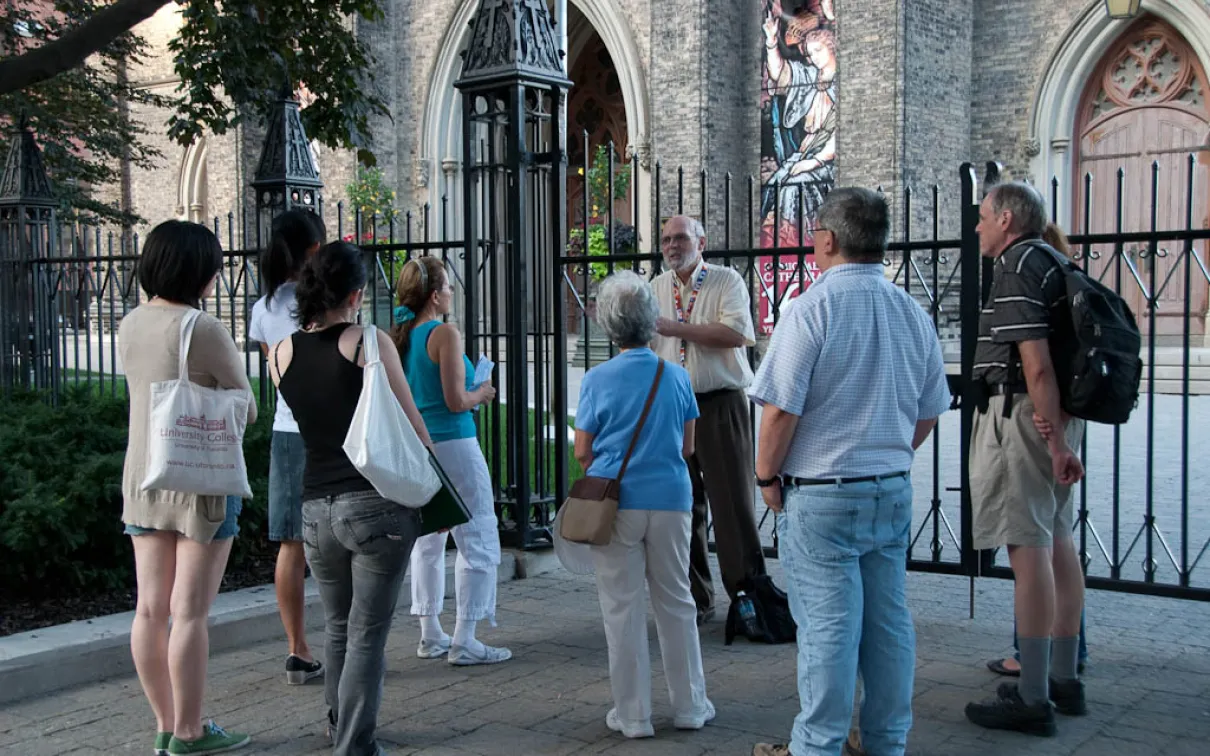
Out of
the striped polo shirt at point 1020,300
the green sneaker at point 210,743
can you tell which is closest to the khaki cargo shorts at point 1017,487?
the striped polo shirt at point 1020,300

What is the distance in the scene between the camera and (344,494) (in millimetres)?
3875

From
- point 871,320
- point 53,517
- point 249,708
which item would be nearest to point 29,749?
point 249,708

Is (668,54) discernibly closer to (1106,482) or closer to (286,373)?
(1106,482)

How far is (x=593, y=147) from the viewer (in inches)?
975

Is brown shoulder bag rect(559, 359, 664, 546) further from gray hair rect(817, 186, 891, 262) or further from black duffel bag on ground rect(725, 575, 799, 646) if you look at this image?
black duffel bag on ground rect(725, 575, 799, 646)

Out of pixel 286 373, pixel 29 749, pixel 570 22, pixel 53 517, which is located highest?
pixel 570 22

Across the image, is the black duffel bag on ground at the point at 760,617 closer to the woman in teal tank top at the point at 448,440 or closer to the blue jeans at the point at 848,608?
the woman in teal tank top at the point at 448,440

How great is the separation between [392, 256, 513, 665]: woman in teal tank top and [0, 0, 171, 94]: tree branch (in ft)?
11.2

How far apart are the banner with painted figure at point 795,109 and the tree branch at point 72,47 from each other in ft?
43.6

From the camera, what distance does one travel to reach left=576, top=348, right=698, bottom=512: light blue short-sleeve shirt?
4.24 m

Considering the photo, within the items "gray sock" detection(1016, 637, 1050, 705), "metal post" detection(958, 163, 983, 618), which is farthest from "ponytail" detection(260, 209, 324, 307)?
"gray sock" detection(1016, 637, 1050, 705)

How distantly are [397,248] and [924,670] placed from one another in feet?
13.7

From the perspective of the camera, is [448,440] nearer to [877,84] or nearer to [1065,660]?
[1065,660]

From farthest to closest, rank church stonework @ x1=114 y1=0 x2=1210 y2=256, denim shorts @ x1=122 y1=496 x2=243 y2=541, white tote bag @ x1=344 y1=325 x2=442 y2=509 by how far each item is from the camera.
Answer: church stonework @ x1=114 y1=0 x2=1210 y2=256, denim shorts @ x1=122 y1=496 x2=243 y2=541, white tote bag @ x1=344 y1=325 x2=442 y2=509
